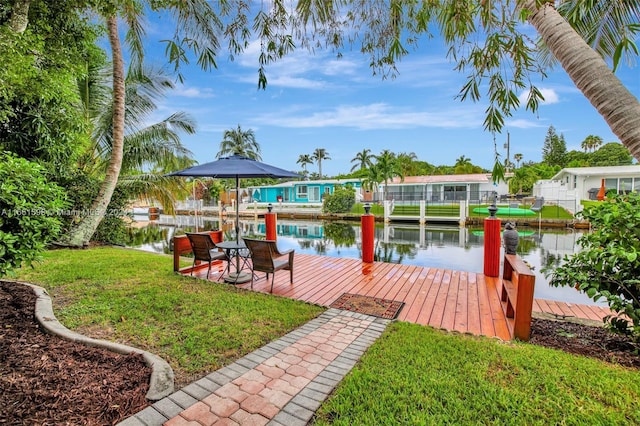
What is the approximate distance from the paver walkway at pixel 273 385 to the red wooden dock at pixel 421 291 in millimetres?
988

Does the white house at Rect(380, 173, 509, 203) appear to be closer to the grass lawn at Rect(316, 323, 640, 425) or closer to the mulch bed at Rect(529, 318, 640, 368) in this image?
the mulch bed at Rect(529, 318, 640, 368)

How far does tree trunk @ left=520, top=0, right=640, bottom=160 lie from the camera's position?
144cm

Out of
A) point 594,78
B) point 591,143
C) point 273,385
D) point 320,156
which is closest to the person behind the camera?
point 594,78

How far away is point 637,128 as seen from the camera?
1.40 meters

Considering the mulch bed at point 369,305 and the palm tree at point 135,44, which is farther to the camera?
the mulch bed at point 369,305

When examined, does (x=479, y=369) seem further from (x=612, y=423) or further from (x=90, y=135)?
(x=90, y=135)

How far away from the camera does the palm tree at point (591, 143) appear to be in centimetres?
4372

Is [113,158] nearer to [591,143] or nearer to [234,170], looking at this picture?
[234,170]

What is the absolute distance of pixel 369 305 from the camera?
3916mm

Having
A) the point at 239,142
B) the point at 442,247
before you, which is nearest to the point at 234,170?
the point at 442,247

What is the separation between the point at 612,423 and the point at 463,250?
868cm

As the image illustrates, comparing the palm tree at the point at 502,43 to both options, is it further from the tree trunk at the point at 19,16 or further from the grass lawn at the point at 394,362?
the tree trunk at the point at 19,16

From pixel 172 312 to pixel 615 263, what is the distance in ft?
14.2

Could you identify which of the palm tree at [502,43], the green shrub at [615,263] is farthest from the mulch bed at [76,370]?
the palm tree at [502,43]
